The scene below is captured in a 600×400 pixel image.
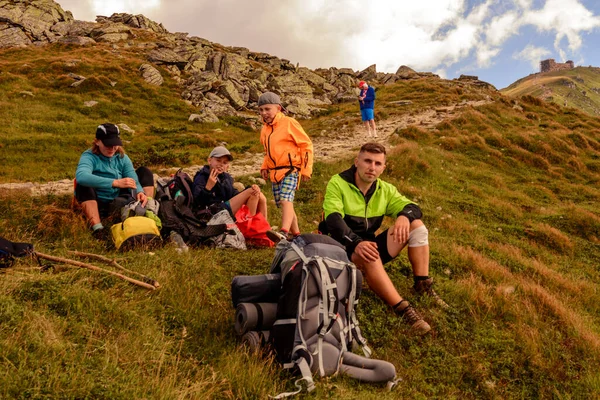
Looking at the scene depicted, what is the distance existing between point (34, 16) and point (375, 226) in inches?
2645

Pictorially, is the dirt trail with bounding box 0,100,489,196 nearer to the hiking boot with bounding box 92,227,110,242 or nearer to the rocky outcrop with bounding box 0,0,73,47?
the hiking boot with bounding box 92,227,110,242

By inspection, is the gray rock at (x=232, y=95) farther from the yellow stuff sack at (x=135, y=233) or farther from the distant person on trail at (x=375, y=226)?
the distant person on trail at (x=375, y=226)

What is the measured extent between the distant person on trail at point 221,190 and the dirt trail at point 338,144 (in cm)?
414

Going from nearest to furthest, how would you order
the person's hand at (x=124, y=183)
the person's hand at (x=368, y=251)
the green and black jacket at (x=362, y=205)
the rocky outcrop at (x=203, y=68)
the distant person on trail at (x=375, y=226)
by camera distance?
the person's hand at (x=368, y=251), the distant person on trail at (x=375, y=226), the green and black jacket at (x=362, y=205), the person's hand at (x=124, y=183), the rocky outcrop at (x=203, y=68)

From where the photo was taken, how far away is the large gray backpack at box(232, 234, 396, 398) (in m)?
3.58

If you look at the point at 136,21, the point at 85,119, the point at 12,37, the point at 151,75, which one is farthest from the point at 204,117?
the point at 136,21

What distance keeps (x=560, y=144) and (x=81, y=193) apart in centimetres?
2278

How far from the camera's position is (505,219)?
11633mm

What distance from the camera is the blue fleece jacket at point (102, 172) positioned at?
6.40m

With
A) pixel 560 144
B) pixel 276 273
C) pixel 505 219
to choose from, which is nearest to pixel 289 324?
pixel 276 273

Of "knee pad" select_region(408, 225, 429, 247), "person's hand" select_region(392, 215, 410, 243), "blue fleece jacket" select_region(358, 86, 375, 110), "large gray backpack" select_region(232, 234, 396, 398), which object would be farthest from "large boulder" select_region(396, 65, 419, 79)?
"large gray backpack" select_region(232, 234, 396, 398)

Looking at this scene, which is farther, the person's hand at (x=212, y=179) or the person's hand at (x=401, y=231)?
the person's hand at (x=212, y=179)

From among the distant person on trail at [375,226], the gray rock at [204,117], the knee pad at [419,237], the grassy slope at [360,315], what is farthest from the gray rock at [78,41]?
the knee pad at [419,237]

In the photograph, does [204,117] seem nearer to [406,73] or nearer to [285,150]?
[285,150]
